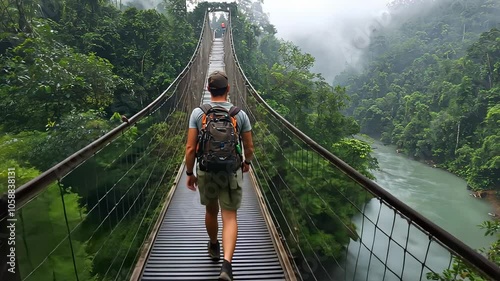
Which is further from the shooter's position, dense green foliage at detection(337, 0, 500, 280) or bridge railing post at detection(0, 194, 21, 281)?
dense green foliage at detection(337, 0, 500, 280)

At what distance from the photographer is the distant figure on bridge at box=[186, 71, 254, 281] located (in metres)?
1.39

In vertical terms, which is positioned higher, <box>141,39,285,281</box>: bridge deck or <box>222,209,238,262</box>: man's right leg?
<box>222,209,238,262</box>: man's right leg

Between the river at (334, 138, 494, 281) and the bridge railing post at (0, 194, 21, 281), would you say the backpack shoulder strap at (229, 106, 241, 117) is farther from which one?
the river at (334, 138, 494, 281)

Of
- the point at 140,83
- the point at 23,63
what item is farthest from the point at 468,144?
the point at 23,63

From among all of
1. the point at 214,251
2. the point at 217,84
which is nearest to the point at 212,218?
the point at 214,251

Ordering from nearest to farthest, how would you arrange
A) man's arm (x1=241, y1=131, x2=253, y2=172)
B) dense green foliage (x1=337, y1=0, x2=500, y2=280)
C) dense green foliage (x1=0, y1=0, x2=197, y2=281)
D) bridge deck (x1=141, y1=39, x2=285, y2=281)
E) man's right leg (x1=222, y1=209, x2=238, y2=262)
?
1. man's right leg (x1=222, y1=209, x2=238, y2=262)
2. man's arm (x1=241, y1=131, x2=253, y2=172)
3. bridge deck (x1=141, y1=39, x2=285, y2=281)
4. dense green foliage (x1=0, y1=0, x2=197, y2=281)
5. dense green foliage (x1=337, y1=0, x2=500, y2=280)

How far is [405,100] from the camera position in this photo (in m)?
24.6

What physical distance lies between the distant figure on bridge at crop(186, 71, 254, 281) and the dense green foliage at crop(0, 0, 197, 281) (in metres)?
0.35

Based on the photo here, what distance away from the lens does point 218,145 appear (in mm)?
1392

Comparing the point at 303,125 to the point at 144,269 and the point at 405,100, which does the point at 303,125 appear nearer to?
the point at 144,269

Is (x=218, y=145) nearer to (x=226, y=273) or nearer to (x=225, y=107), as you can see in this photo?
(x=225, y=107)

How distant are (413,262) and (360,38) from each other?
190 ft

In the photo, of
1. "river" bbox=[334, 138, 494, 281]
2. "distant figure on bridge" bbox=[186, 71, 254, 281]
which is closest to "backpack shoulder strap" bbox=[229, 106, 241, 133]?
"distant figure on bridge" bbox=[186, 71, 254, 281]

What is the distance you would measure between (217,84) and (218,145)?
0.91ft
